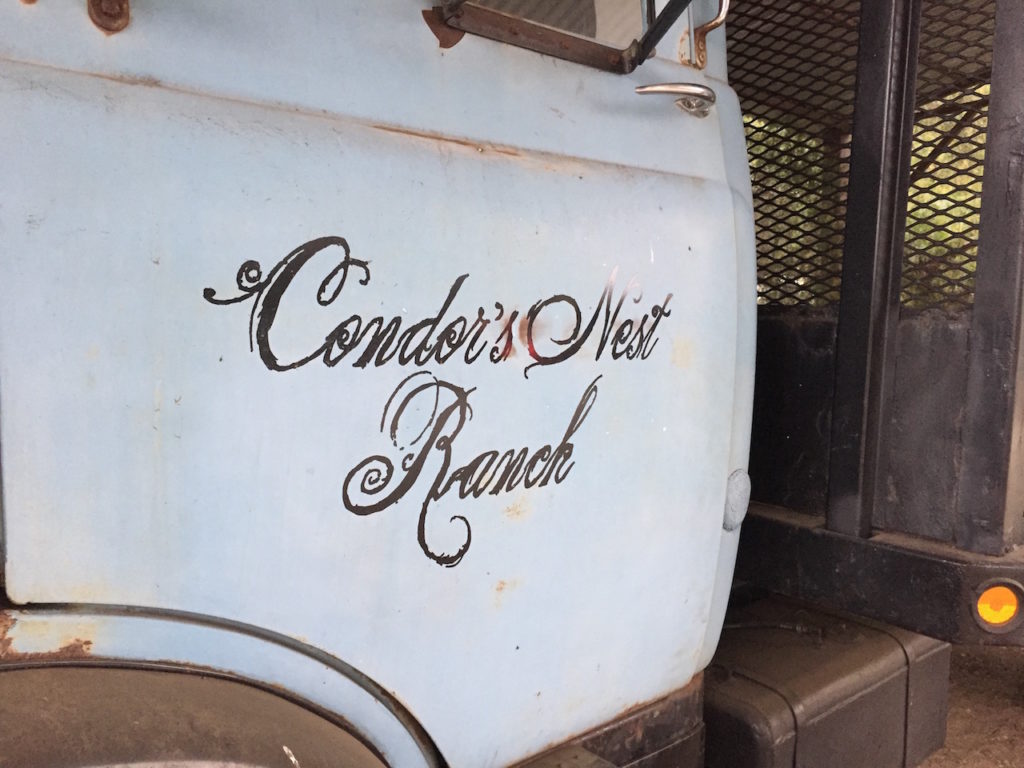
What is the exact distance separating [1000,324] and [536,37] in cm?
91

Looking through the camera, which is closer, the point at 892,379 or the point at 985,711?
the point at 892,379

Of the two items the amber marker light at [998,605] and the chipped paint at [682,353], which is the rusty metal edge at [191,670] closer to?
the chipped paint at [682,353]

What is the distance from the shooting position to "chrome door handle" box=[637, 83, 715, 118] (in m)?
1.28

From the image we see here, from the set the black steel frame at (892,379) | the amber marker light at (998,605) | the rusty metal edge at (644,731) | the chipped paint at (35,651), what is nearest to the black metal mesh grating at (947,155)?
the black steel frame at (892,379)

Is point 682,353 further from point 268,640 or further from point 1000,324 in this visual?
point 268,640

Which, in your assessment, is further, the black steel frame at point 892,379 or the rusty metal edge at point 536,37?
the black steel frame at point 892,379

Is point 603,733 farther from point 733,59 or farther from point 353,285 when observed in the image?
point 733,59

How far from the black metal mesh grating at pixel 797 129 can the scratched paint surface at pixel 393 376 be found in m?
0.31

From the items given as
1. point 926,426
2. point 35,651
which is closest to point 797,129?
point 926,426

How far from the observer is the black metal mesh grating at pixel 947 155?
1.52 metres

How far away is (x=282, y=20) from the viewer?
1.00 metres

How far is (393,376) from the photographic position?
1064mm

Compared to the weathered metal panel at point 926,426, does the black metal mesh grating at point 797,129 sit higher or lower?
higher

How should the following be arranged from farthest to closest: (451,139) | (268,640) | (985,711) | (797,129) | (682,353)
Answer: (985,711) < (797,129) < (682,353) < (451,139) < (268,640)
